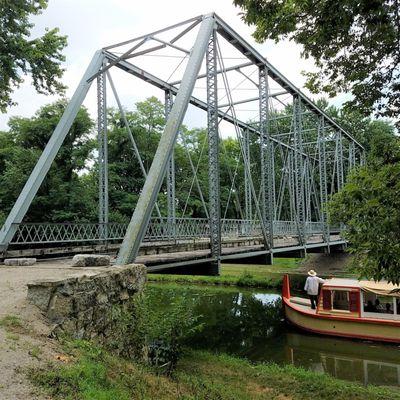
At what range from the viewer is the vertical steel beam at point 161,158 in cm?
774

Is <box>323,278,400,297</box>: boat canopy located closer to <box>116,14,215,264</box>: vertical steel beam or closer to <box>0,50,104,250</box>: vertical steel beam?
<box>116,14,215,264</box>: vertical steel beam

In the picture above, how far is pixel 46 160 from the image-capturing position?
1078 centimetres

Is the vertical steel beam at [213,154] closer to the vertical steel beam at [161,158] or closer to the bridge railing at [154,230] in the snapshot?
the vertical steel beam at [161,158]

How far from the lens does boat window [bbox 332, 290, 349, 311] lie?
14.0m

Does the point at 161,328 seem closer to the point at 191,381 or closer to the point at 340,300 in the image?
the point at 191,381

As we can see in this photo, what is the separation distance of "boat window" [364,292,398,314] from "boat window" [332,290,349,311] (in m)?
0.67

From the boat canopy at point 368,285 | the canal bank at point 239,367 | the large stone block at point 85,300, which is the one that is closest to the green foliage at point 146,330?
the large stone block at point 85,300

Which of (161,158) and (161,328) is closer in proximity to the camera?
(161,328)

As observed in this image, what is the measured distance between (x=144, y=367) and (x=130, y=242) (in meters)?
2.44

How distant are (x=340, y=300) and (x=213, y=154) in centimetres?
684

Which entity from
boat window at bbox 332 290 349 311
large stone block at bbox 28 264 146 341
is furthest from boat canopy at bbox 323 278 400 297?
large stone block at bbox 28 264 146 341

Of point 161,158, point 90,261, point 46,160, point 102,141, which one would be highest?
point 102,141

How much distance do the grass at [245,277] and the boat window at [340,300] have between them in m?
8.19

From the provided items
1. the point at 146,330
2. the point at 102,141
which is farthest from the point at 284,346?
the point at 102,141
